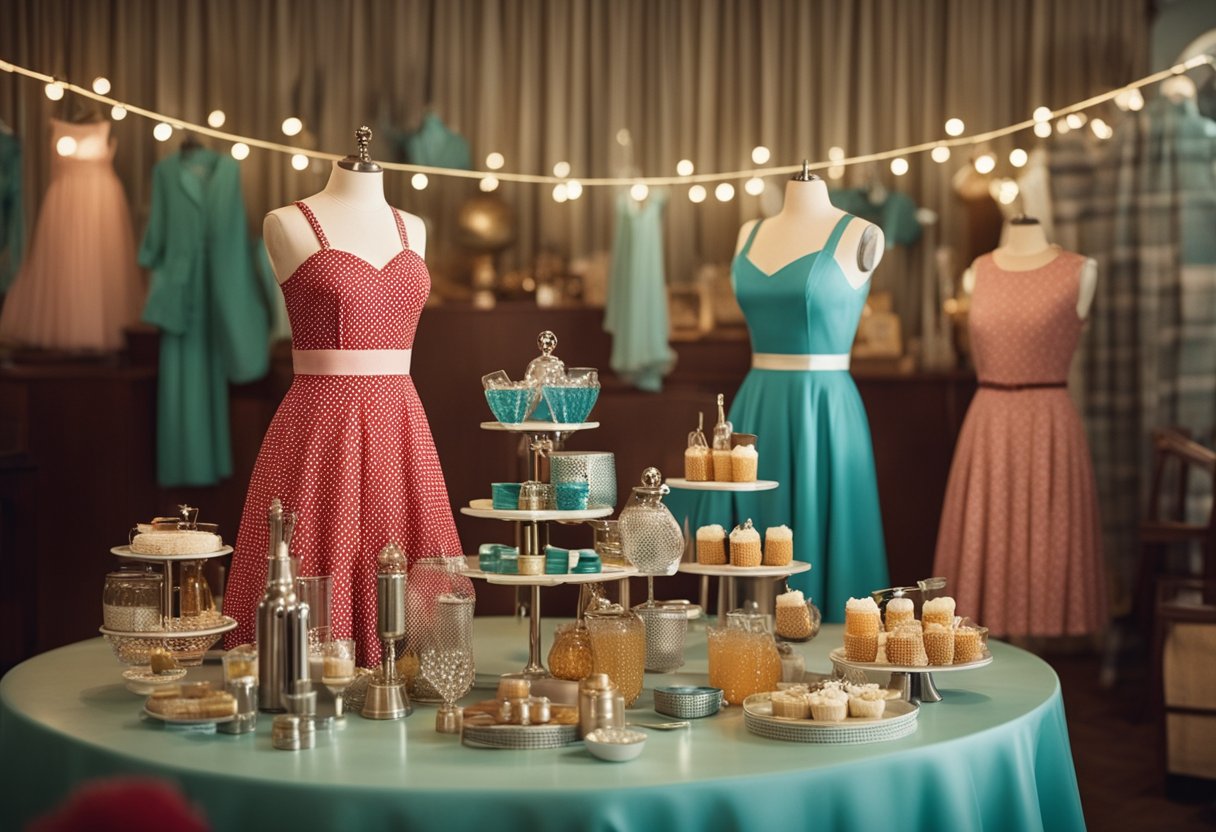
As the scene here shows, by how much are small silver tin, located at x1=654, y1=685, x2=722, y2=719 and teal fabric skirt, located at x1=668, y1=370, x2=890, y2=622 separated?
1.15 metres

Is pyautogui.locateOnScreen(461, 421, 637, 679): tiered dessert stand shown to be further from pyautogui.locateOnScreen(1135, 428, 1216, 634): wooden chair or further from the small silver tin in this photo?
pyautogui.locateOnScreen(1135, 428, 1216, 634): wooden chair

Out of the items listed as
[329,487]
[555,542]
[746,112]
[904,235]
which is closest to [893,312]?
[904,235]

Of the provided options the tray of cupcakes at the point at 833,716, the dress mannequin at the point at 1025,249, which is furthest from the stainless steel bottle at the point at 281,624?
the dress mannequin at the point at 1025,249

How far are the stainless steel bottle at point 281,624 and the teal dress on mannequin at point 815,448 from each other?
57.6 inches

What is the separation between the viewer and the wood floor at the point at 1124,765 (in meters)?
3.65

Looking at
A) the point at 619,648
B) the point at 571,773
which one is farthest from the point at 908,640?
the point at 571,773

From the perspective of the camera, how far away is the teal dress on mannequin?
3623 millimetres

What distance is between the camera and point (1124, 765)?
4188 mm

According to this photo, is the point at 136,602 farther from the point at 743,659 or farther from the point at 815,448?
the point at 815,448

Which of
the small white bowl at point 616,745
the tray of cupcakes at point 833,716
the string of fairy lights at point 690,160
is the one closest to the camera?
the small white bowl at point 616,745

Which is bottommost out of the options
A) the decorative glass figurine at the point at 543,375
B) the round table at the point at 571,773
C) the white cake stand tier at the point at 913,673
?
the round table at the point at 571,773

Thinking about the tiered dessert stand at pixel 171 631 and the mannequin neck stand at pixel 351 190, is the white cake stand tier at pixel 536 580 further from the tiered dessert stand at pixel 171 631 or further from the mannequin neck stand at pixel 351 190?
the mannequin neck stand at pixel 351 190

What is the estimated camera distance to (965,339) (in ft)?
19.5

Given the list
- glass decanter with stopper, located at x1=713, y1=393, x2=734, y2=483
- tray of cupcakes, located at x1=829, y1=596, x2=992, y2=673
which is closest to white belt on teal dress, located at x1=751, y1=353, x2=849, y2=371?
glass decanter with stopper, located at x1=713, y1=393, x2=734, y2=483
